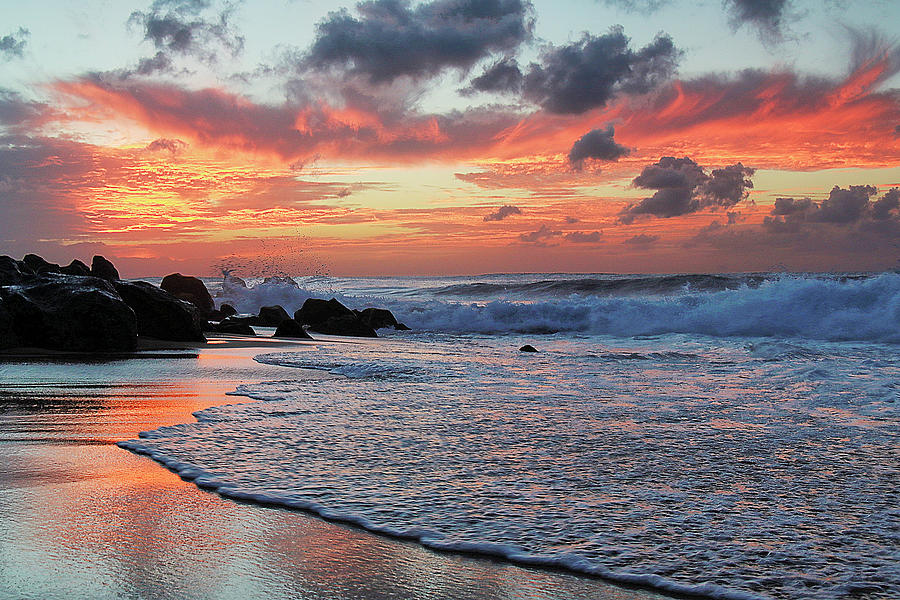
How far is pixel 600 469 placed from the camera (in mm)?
4305

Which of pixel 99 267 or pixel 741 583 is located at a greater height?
pixel 99 267

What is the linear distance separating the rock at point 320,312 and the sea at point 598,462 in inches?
376

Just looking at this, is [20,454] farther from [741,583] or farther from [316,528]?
[741,583]


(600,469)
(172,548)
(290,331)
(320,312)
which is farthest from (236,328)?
(172,548)

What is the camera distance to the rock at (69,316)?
10125 mm

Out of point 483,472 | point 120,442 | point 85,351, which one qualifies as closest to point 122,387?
point 120,442

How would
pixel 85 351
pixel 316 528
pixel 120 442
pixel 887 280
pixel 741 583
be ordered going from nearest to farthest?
pixel 741 583
pixel 316 528
pixel 120 442
pixel 85 351
pixel 887 280

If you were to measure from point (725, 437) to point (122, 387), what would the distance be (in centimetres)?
593

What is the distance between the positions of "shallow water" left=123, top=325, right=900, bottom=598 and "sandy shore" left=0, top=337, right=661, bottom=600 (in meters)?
0.18

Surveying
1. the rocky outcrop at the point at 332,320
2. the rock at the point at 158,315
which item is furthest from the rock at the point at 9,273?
the rocky outcrop at the point at 332,320

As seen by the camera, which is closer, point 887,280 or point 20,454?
point 20,454

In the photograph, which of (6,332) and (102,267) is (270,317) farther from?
(6,332)

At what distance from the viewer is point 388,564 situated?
277 cm

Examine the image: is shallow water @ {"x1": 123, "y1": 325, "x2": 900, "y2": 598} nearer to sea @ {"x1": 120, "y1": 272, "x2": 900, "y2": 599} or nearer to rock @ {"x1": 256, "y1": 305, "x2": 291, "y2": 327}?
sea @ {"x1": 120, "y1": 272, "x2": 900, "y2": 599}
